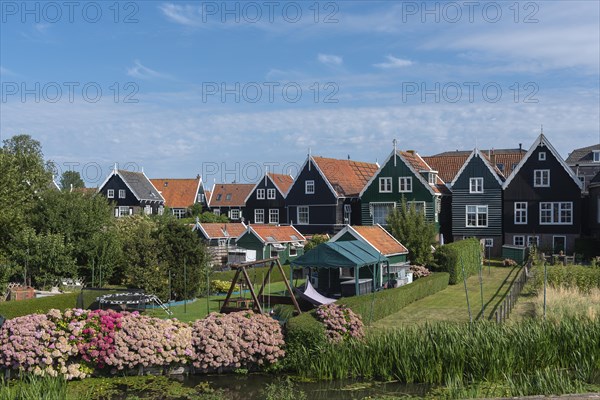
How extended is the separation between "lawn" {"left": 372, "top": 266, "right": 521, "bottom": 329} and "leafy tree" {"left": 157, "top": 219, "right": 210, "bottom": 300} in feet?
33.5

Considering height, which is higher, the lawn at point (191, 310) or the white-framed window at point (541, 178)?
the white-framed window at point (541, 178)

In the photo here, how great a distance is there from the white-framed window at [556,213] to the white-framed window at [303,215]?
64.4 feet

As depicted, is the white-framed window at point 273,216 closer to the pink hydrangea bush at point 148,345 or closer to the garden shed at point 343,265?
the garden shed at point 343,265

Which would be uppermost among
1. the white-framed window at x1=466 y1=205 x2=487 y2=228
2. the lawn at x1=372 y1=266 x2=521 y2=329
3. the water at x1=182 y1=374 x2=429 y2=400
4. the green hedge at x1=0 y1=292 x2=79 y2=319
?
the white-framed window at x1=466 y1=205 x2=487 y2=228

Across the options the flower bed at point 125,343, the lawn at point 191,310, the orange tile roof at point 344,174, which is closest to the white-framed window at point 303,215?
the orange tile roof at point 344,174

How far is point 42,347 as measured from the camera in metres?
15.8

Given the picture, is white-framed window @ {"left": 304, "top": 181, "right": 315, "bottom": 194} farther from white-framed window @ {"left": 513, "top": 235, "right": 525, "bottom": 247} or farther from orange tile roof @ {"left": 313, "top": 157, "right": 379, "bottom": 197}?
white-framed window @ {"left": 513, "top": 235, "right": 525, "bottom": 247}

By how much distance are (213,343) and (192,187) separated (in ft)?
223

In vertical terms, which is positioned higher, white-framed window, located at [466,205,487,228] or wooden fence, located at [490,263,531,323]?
white-framed window, located at [466,205,487,228]

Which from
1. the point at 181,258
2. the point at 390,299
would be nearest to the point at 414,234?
the point at 390,299

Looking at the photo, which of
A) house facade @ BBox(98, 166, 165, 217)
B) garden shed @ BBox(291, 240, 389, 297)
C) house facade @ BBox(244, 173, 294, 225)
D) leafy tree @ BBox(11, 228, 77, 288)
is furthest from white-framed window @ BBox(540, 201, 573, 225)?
house facade @ BBox(98, 166, 165, 217)

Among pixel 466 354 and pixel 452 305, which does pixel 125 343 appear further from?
pixel 452 305

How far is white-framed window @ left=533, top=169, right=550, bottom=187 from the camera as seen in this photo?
47.9m

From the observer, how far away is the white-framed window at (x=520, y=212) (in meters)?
48.9
